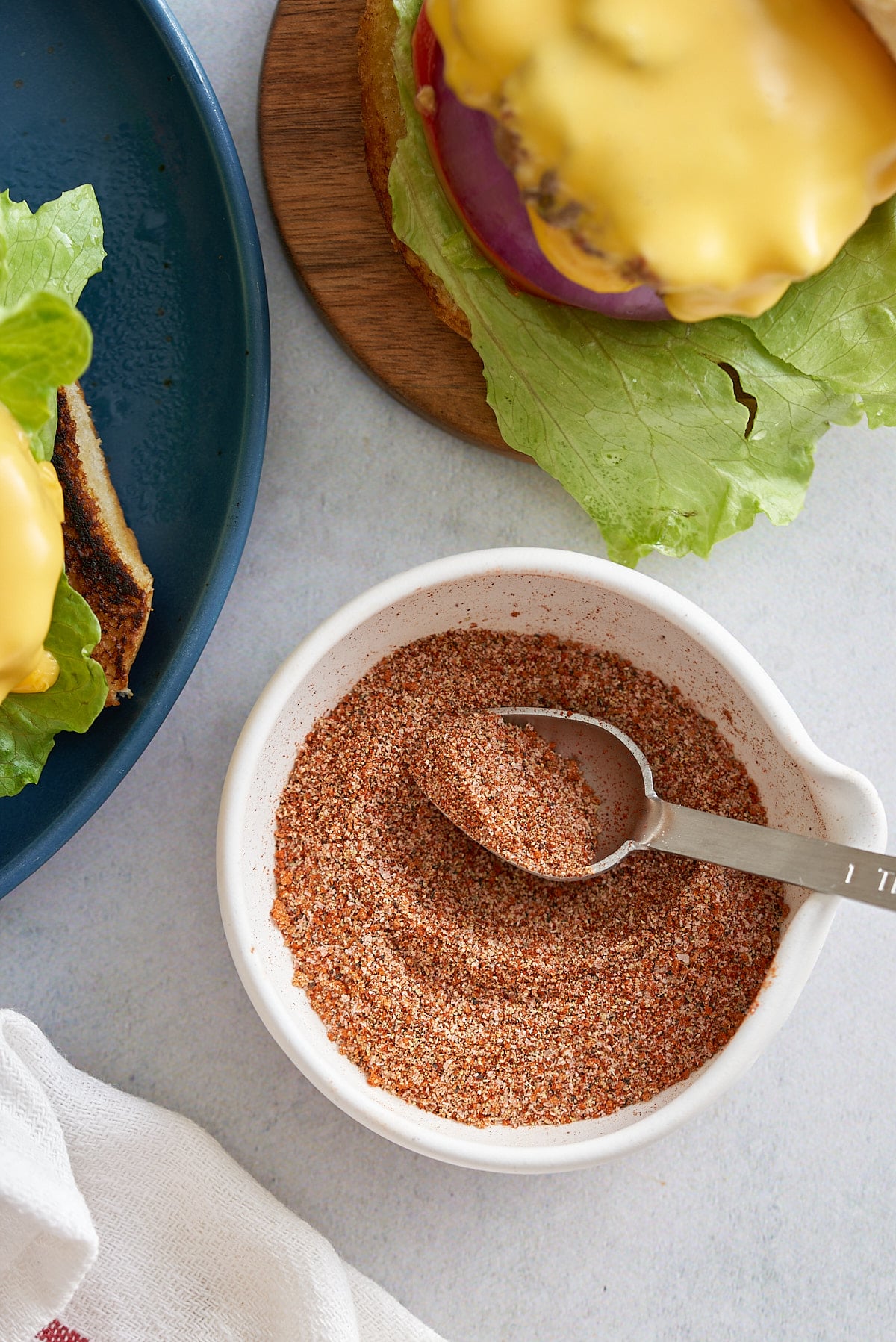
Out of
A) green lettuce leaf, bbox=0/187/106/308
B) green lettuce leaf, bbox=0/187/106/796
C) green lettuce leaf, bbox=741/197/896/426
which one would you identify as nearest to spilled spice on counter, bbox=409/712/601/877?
green lettuce leaf, bbox=0/187/106/796

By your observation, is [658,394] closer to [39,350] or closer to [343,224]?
[343,224]

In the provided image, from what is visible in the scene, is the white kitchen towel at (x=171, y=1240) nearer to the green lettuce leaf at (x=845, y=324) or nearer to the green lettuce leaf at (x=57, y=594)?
the green lettuce leaf at (x=57, y=594)

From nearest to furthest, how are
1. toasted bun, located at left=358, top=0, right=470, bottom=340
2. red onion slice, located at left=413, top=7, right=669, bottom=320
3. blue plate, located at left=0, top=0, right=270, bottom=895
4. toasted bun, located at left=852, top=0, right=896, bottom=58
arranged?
toasted bun, located at left=852, top=0, right=896, bottom=58
red onion slice, located at left=413, top=7, right=669, bottom=320
toasted bun, located at left=358, top=0, right=470, bottom=340
blue plate, located at left=0, top=0, right=270, bottom=895

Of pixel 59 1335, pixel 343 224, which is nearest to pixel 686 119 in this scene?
pixel 343 224

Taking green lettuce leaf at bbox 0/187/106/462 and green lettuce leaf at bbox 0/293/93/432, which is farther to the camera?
green lettuce leaf at bbox 0/187/106/462

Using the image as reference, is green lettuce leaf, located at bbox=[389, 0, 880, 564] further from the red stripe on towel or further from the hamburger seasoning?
the red stripe on towel

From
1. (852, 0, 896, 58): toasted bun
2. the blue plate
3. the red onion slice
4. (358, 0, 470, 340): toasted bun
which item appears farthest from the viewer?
the blue plate
